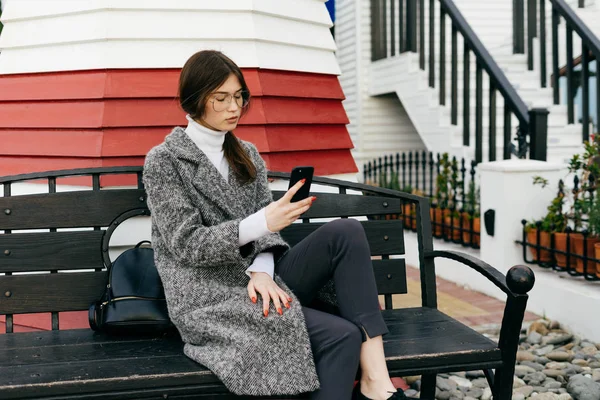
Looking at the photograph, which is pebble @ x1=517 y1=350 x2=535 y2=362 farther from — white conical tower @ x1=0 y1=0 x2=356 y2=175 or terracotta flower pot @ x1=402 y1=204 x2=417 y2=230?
terracotta flower pot @ x1=402 y1=204 x2=417 y2=230

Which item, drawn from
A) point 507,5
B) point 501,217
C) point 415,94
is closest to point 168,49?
point 501,217

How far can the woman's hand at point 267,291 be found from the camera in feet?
7.78

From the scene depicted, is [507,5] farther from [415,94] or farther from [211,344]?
[211,344]

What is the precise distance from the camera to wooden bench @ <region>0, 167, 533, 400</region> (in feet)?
7.42

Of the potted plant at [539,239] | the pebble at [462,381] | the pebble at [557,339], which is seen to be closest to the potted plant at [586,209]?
the potted plant at [539,239]

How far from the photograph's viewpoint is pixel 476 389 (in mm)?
3652

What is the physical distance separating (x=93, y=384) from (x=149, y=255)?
0.69 meters

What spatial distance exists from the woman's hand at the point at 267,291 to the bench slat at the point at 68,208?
0.78 m

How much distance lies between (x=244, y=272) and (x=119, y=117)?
1.32 m

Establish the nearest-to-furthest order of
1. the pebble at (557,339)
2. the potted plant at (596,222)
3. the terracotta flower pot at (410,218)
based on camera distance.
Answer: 1. the pebble at (557,339)
2. the potted plant at (596,222)
3. the terracotta flower pot at (410,218)

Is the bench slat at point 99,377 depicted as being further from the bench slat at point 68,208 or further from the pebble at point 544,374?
the pebble at point 544,374

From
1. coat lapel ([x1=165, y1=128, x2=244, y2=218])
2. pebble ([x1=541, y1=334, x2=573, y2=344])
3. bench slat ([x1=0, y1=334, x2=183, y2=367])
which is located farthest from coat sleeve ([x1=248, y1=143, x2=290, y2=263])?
pebble ([x1=541, y1=334, x2=573, y2=344])

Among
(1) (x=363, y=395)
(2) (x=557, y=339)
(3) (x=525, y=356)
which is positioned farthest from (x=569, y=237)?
(1) (x=363, y=395)

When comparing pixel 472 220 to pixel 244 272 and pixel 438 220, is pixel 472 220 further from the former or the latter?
pixel 244 272
